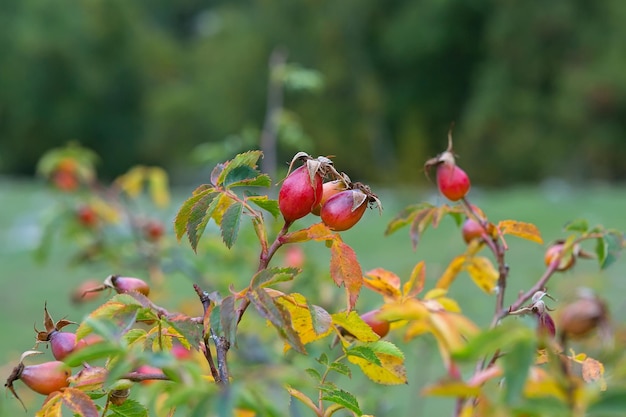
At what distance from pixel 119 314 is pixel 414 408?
4.47 ft

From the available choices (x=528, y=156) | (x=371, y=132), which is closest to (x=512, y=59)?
(x=528, y=156)

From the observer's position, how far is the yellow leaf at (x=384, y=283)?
0.40 metres

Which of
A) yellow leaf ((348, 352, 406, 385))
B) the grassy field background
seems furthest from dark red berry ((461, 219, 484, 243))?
the grassy field background

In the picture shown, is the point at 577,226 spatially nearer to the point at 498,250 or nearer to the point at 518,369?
the point at 498,250

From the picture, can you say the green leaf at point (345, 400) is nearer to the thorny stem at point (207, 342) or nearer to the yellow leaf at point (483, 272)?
the thorny stem at point (207, 342)

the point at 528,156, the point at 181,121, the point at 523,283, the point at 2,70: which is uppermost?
the point at 2,70

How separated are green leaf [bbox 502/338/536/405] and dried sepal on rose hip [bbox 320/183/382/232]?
0.46 ft

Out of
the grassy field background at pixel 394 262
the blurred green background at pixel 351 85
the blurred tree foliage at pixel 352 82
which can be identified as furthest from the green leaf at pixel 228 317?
the blurred tree foliage at pixel 352 82

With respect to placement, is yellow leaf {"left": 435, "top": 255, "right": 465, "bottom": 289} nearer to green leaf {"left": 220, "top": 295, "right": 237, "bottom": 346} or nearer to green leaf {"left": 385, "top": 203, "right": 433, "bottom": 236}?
green leaf {"left": 385, "top": 203, "right": 433, "bottom": 236}

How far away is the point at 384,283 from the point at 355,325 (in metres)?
0.07

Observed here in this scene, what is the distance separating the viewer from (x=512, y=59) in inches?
345

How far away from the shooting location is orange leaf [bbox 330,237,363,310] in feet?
1.09

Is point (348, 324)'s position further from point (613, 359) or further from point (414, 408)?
point (414, 408)

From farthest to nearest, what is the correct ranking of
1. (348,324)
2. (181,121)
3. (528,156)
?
(181,121), (528,156), (348,324)
